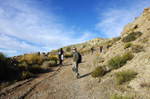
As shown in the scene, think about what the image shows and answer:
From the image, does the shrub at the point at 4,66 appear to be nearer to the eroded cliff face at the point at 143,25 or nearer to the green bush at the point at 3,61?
the green bush at the point at 3,61

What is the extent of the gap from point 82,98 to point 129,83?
2452mm

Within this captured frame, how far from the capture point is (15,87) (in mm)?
6027

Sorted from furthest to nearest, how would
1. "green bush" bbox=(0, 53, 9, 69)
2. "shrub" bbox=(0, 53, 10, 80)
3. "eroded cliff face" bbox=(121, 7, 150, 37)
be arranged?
"eroded cliff face" bbox=(121, 7, 150, 37) → "green bush" bbox=(0, 53, 9, 69) → "shrub" bbox=(0, 53, 10, 80)

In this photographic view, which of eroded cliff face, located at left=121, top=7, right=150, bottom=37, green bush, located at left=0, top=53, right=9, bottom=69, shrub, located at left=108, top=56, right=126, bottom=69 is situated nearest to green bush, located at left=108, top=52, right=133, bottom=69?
shrub, located at left=108, top=56, right=126, bottom=69

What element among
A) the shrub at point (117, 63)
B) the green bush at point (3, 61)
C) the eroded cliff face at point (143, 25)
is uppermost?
the eroded cliff face at point (143, 25)

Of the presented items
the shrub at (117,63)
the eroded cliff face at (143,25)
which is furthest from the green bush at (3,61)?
the eroded cliff face at (143,25)

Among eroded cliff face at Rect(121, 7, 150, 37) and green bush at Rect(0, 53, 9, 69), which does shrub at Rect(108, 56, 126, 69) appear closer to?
eroded cliff face at Rect(121, 7, 150, 37)

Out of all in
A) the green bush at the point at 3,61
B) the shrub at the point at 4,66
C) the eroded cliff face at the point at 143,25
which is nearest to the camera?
the shrub at the point at 4,66

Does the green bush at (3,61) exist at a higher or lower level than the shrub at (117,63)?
higher

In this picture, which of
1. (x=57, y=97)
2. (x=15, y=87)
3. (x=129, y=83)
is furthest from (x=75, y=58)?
(x=15, y=87)

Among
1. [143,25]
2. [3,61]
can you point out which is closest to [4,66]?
[3,61]

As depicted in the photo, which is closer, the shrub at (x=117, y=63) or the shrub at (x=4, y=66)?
the shrub at (x=4, y=66)

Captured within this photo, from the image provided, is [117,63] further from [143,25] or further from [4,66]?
[143,25]

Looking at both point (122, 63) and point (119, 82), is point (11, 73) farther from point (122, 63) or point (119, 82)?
point (122, 63)
